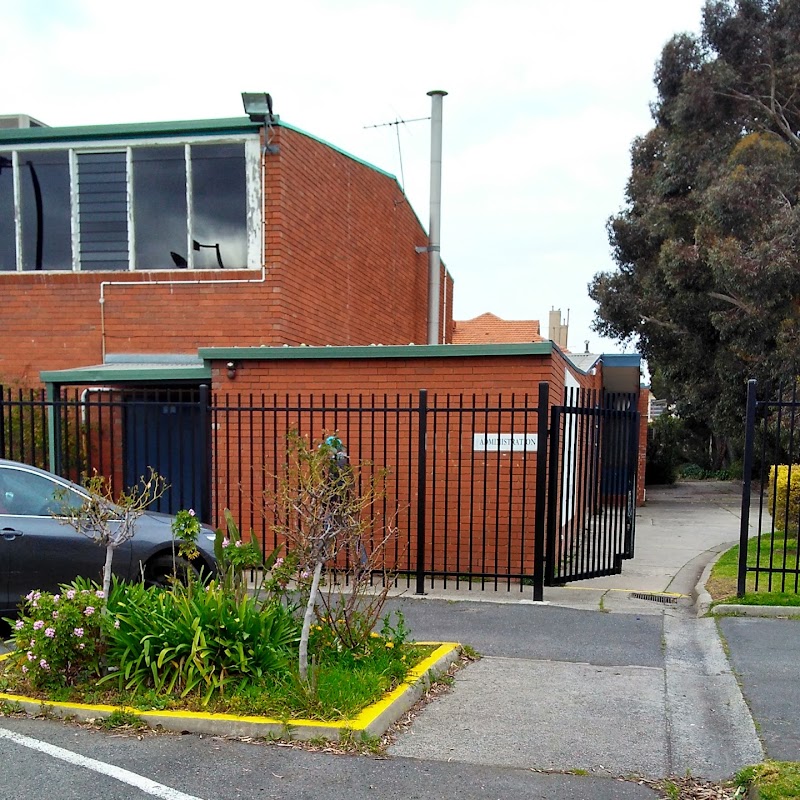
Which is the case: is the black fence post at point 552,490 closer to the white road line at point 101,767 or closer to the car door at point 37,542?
the car door at point 37,542

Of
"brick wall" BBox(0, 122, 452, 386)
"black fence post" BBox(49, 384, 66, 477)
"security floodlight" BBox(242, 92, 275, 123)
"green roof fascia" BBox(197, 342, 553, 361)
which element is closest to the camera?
"green roof fascia" BBox(197, 342, 553, 361)

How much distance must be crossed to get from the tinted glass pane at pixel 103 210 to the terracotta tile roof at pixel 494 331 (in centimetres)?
1512

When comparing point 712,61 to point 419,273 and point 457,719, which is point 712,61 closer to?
point 419,273

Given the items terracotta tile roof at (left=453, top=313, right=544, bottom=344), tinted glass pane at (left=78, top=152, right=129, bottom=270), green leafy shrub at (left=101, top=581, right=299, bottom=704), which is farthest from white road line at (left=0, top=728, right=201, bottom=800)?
terracotta tile roof at (left=453, top=313, right=544, bottom=344)

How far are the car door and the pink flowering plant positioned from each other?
1510 millimetres

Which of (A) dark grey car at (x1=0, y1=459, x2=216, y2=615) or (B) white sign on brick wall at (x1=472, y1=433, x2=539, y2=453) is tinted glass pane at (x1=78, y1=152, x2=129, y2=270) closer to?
(A) dark grey car at (x1=0, y1=459, x2=216, y2=615)

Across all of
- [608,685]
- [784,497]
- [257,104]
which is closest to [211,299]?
[257,104]

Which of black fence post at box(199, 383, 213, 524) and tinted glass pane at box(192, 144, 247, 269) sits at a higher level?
tinted glass pane at box(192, 144, 247, 269)

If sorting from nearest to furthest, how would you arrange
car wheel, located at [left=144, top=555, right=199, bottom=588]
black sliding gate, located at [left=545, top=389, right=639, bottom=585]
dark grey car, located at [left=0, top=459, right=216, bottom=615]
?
dark grey car, located at [left=0, top=459, right=216, bottom=615] < car wheel, located at [left=144, top=555, right=199, bottom=588] < black sliding gate, located at [left=545, top=389, right=639, bottom=585]

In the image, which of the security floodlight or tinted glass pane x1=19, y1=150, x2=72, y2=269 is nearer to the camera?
the security floodlight

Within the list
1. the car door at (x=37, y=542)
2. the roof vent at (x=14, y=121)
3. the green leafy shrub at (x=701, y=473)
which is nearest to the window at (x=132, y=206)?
the roof vent at (x=14, y=121)

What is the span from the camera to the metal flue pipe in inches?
669

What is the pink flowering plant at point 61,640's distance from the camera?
5223mm

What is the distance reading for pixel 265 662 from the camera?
207 inches
